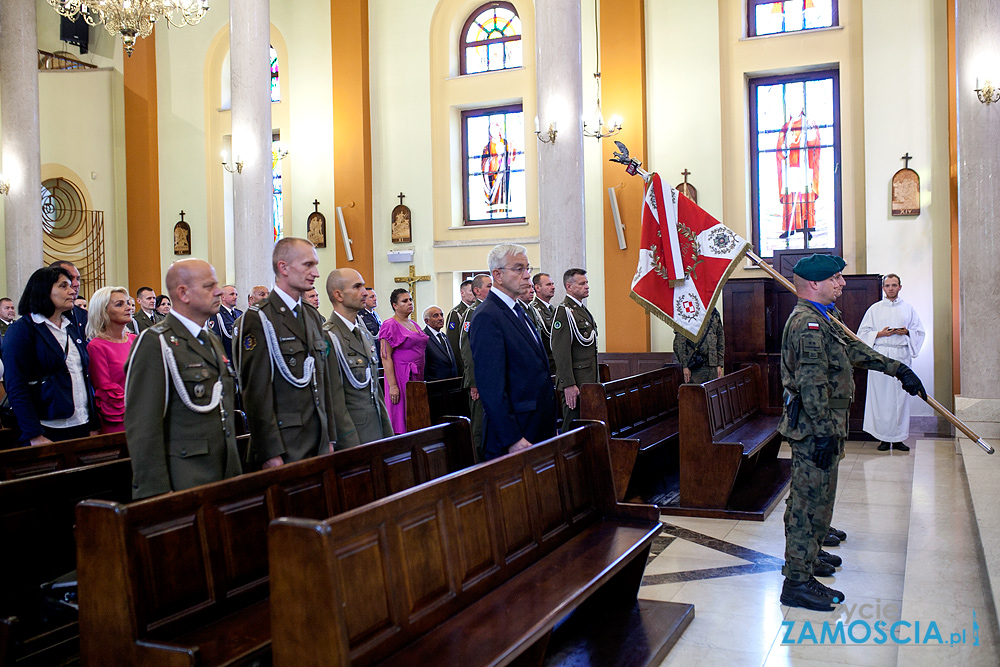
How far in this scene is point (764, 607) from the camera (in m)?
3.79

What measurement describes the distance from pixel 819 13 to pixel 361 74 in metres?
6.63

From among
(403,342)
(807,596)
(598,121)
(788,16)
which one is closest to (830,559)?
(807,596)

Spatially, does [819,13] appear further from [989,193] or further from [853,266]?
[989,193]

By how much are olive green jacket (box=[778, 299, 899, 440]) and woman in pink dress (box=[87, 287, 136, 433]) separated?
11.2ft

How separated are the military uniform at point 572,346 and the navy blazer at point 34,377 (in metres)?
3.05

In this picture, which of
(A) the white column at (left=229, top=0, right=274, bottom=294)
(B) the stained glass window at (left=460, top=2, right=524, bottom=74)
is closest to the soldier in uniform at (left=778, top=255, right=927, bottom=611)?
(A) the white column at (left=229, top=0, right=274, bottom=294)

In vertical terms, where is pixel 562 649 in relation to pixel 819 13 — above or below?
below

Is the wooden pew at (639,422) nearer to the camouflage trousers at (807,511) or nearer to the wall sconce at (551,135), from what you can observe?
the camouflage trousers at (807,511)

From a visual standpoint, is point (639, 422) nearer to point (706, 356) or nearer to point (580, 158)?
point (706, 356)

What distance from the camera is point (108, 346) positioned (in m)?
4.35

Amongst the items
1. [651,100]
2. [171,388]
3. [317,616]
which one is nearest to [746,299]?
[651,100]

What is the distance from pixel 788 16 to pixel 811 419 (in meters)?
8.75

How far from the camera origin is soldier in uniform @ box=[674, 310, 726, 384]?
7383mm

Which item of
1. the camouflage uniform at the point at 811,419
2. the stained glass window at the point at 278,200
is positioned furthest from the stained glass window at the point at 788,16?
the camouflage uniform at the point at 811,419
